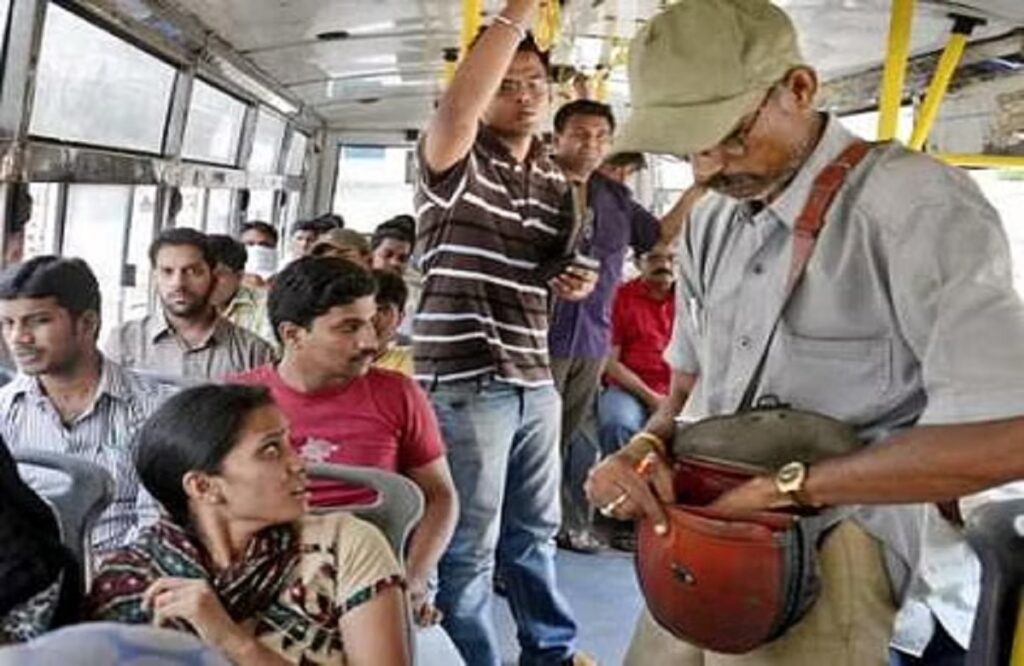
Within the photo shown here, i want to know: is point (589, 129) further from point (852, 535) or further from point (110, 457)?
point (852, 535)

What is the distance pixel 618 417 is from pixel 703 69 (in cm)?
410

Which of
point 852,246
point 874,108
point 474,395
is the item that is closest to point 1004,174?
point 874,108

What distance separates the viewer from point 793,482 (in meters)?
1.37

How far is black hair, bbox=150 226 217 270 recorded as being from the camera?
4008mm

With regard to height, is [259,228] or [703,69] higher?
[703,69]

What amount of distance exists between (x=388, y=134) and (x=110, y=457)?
743 cm

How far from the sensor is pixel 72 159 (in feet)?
12.5

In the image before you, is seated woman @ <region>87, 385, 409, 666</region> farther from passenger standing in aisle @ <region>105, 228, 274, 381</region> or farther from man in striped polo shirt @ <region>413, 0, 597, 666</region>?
passenger standing in aisle @ <region>105, 228, 274, 381</region>

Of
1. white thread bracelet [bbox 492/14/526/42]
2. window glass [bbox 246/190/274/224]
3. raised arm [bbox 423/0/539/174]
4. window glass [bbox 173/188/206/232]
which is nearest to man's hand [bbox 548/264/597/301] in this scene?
raised arm [bbox 423/0/539/174]

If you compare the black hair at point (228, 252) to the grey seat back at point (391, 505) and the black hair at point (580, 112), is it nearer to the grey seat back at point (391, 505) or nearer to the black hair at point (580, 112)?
the black hair at point (580, 112)

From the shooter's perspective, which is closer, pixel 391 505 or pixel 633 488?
pixel 633 488

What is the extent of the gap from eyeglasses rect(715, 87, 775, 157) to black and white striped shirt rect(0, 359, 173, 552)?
190cm

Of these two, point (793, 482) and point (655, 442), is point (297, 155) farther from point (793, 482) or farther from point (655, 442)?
point (793, 482)

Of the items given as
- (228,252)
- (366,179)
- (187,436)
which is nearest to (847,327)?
(187,436)
